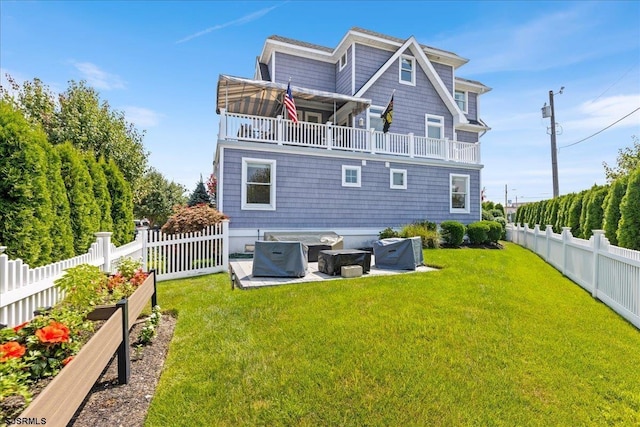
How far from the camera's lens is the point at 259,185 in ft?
38.1

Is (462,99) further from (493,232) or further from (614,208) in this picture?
(614,208)

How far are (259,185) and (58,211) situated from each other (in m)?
6.84

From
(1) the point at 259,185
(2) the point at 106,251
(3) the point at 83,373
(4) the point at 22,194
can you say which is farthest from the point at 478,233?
(4) the point at 22,194

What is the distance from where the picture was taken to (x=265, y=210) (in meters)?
11.6

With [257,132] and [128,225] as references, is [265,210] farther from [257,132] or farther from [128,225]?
[128,225]

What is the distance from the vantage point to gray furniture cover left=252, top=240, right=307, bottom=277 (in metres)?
7.05

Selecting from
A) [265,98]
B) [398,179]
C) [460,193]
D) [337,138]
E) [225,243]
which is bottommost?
[225,243]

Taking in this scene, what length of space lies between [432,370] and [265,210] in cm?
912

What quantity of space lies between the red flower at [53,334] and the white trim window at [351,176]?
36.2ft

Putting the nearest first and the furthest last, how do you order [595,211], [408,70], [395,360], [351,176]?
[395,360], [595,211], [351,176], [408,70]

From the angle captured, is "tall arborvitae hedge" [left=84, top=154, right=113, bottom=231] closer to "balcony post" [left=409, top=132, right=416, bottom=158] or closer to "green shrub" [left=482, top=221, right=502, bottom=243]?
"balcony post" [left=409, top=132, right=416, bottom=158]

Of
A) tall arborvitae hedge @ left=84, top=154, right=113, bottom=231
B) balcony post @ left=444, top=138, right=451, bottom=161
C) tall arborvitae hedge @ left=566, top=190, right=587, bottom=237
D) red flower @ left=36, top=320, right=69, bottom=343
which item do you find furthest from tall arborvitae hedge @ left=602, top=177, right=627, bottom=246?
tall arborvitae hedge @ left=84, top=154, right=113, bottom=231

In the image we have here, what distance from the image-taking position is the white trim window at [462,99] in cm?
1891

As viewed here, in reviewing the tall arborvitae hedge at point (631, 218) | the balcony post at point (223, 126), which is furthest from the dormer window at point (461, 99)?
the balcony post at point (223, 126)
